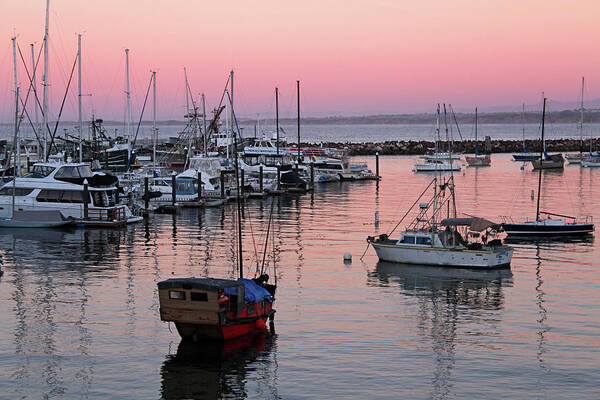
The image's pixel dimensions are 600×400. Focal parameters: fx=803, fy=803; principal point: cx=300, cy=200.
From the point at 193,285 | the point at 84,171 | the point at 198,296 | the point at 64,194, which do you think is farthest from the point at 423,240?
the point at 64,194

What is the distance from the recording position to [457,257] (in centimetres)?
3838

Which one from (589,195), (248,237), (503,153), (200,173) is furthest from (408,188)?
(503,153)

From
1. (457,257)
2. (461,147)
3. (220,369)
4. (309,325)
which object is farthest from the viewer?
(461,147)

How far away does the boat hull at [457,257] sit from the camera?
125ft

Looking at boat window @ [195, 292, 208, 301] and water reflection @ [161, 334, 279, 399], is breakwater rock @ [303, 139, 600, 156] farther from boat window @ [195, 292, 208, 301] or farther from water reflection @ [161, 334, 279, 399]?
boat window @ [195, 292, 208, 301]

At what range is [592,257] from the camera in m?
42.4

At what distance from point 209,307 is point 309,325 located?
486 cm

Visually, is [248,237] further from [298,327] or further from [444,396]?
[444,396]

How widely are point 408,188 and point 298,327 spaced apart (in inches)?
2246

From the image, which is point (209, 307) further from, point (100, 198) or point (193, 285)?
point (100, 198)

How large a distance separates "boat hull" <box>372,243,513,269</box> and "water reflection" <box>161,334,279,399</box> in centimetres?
1395

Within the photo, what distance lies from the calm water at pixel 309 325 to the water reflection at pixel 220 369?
60mm

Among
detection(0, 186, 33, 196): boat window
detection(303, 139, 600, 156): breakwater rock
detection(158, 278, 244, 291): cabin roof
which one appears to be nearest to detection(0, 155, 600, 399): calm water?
detection(158, 278, 244, 291): cabin roof

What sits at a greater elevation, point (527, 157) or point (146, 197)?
point (527, 157)
